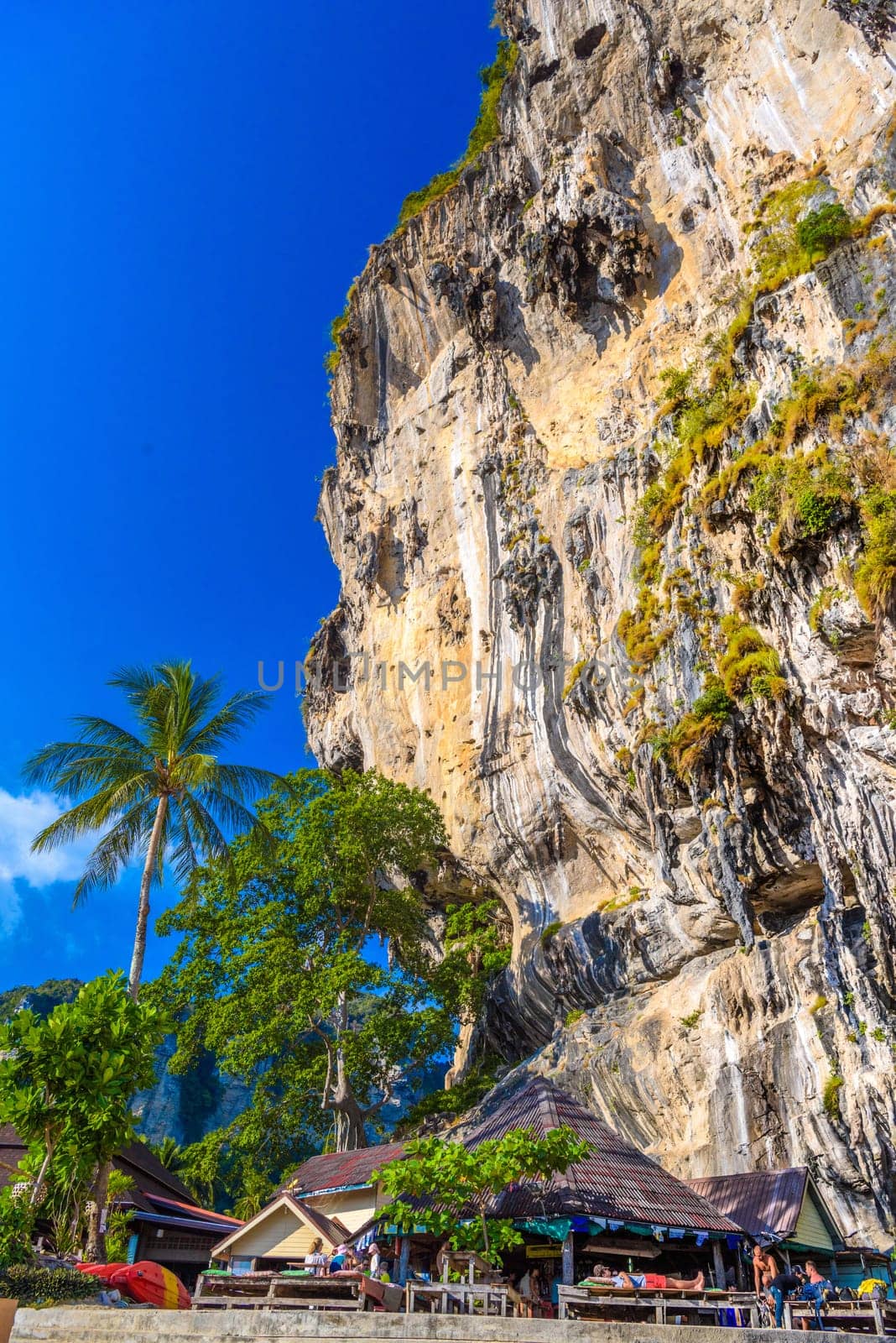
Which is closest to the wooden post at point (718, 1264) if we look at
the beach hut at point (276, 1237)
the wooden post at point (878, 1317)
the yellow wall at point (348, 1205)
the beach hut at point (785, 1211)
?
the beach hut at point (785, 1211)

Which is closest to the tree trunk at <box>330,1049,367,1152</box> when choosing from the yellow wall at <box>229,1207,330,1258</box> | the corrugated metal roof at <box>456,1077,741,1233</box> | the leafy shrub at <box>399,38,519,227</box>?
the yellow wall at <box>229,1207,330,1258</box>

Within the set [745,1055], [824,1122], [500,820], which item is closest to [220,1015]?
[500,820]

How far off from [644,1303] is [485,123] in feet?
140

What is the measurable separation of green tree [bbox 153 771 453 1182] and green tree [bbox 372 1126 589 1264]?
11144mm

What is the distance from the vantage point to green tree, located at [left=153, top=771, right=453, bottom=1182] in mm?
24812

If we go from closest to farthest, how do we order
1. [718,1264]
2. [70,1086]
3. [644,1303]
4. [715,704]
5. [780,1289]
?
[644,1303]
[780,1289]
[70,1086]
[718,1264]
[715,704]

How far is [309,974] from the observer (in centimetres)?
2577

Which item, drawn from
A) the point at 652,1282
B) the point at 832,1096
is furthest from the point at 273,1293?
the point at 832,1096

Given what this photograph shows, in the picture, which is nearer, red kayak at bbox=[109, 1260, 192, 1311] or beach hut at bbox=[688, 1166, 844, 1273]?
red kayak at bbox=[109, 1260, 192, 1311]

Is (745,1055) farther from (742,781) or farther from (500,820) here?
(500,820)

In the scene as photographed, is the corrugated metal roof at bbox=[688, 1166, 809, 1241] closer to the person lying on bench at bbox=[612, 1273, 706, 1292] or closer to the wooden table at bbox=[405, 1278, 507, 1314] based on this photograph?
the person lying on bench at bbox=[612, 1273, 706, 1292]

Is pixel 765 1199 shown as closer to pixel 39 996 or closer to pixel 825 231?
pixel 825 231

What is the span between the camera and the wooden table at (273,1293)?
33.1ft

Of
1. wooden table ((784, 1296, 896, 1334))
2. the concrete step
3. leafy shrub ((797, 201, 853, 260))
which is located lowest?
wooden table ((784, 1296, 896, 1334))
